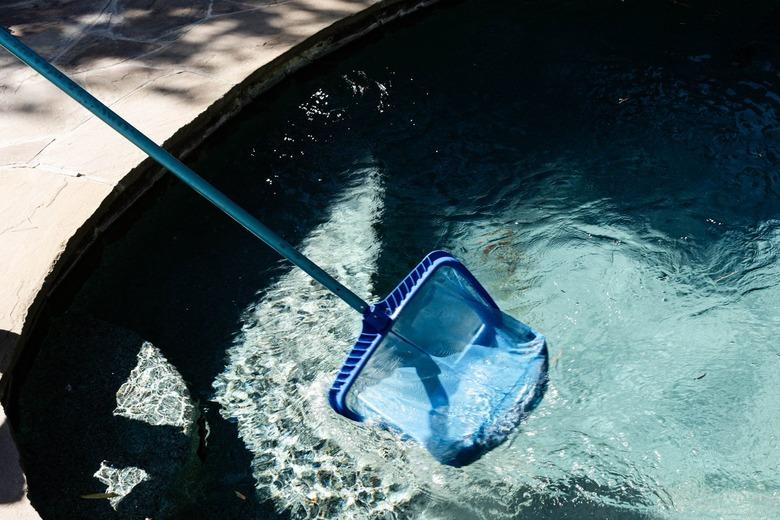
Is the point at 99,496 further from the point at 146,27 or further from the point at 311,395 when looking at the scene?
the point at 146,27

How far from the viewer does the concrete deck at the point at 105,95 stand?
309cm

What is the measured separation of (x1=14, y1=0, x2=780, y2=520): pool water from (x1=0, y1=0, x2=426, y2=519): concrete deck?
16cm

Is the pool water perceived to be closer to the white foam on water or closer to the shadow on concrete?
the white foam on water

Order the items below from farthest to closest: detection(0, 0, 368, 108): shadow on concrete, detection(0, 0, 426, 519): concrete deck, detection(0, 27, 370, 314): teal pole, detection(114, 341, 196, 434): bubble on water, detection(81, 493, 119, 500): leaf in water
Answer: detection(0, 0, 368, 108): shadow on concrete → detection(0, 0, 426, 519): concrete deck → detection(114, 341, 196, 434): bubble on water → detection(81, 493, 119, 500): leaf in water → detection(0, 27, 370, 314): teal pole

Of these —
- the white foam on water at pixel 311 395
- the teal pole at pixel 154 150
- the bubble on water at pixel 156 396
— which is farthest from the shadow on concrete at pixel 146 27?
the teal pole at pixel 154 150

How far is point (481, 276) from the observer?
10.5 ft

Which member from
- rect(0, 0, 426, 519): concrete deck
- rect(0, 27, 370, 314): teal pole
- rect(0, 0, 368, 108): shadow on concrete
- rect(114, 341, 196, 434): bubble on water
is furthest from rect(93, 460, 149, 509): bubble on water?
rect(0, 0, 368, 108): shadow on concrete

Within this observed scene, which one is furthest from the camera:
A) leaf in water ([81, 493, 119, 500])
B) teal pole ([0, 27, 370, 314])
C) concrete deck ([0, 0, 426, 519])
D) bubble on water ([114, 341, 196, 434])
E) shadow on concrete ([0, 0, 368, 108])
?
shadow on concrete ([0, 0, 368, 108])

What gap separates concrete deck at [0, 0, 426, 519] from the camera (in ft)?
10.2

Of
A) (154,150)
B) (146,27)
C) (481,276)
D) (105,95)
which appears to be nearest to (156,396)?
(154,150)

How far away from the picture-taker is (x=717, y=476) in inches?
100

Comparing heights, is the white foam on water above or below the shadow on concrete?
below

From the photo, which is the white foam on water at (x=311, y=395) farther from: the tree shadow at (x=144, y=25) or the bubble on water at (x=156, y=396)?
the tree shadow at (x=144, y=25)

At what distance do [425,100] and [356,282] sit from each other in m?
1.27
